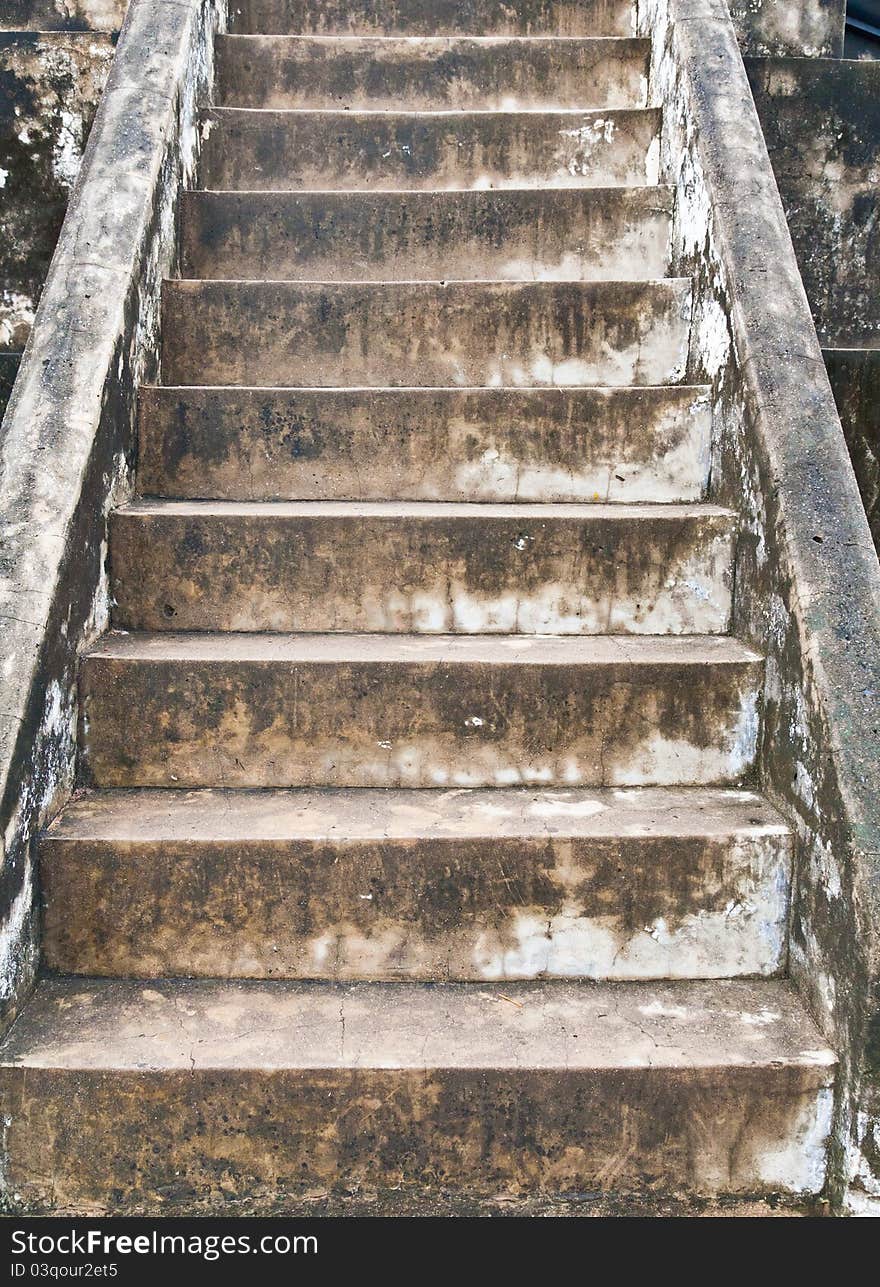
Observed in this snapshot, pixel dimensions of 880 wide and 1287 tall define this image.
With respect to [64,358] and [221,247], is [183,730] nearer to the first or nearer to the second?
[64,358]

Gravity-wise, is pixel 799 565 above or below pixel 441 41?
below

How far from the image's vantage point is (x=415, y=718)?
2.50 metres

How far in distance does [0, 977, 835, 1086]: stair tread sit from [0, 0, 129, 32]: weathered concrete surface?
406 cm

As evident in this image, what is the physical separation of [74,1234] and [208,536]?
1.61 meters

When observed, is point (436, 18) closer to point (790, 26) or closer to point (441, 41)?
point (441, 41)

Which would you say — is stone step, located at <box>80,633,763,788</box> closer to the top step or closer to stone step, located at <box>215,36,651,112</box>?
stone step, located at <box>215,36,651,112</box>

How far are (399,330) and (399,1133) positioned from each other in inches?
91.0

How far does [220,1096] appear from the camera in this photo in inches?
78.5

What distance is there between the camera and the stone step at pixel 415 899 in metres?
2.24

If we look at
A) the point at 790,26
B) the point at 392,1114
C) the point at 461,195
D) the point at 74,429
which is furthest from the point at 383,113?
the point at 392,1114

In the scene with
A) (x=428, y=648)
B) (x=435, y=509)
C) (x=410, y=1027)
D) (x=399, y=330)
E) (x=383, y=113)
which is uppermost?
(x=383, y=113)

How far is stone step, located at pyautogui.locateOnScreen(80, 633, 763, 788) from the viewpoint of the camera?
8.15ft

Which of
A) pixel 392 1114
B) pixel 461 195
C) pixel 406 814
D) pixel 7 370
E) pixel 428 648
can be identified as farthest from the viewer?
pixel 461 195

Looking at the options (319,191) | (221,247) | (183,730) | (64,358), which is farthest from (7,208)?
(183,730)
